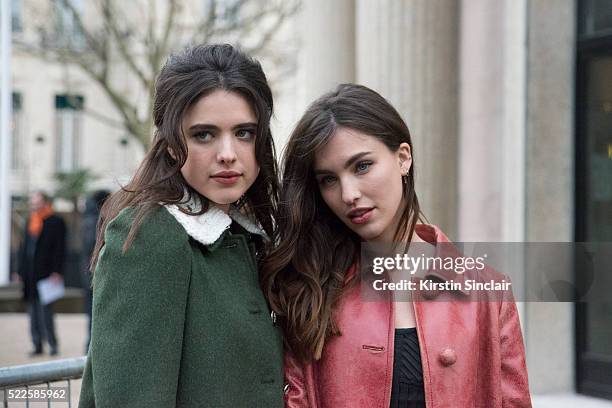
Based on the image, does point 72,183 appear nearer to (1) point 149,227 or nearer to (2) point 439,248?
(2) point 439,248

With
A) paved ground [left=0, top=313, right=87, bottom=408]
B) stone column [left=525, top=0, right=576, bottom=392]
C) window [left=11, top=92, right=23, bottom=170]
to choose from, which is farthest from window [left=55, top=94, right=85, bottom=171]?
stone column [left=525, top=0, right=576, bottom=392]

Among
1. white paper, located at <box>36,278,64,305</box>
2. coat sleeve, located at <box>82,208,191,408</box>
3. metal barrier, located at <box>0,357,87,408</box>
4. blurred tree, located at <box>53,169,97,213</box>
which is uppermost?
blurred tree, located at <box>53,169,97,213</box>

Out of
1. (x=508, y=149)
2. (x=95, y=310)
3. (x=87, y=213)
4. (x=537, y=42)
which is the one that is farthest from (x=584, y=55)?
(x=87, y=213)

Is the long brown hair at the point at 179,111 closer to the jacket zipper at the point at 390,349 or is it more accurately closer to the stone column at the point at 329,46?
the jacket zipper at the point at 390,349

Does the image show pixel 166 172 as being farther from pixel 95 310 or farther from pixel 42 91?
pixel 42 91

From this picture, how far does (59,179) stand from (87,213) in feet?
60.5

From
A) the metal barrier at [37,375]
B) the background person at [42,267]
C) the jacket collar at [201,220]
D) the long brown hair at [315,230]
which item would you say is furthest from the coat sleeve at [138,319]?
the background person at [42,267]

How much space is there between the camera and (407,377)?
274cm

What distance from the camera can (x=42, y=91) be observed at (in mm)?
30219

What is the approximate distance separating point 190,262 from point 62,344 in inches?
375

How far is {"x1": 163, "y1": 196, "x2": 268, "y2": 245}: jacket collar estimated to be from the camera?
2.52 meters

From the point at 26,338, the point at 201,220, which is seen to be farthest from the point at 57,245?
the point at 201,220

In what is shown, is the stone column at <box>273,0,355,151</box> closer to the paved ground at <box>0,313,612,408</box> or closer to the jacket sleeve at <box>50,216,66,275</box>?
the paved ground at <box>0,313,612,408</box>

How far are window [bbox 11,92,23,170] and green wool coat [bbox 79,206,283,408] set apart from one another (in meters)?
28.4
